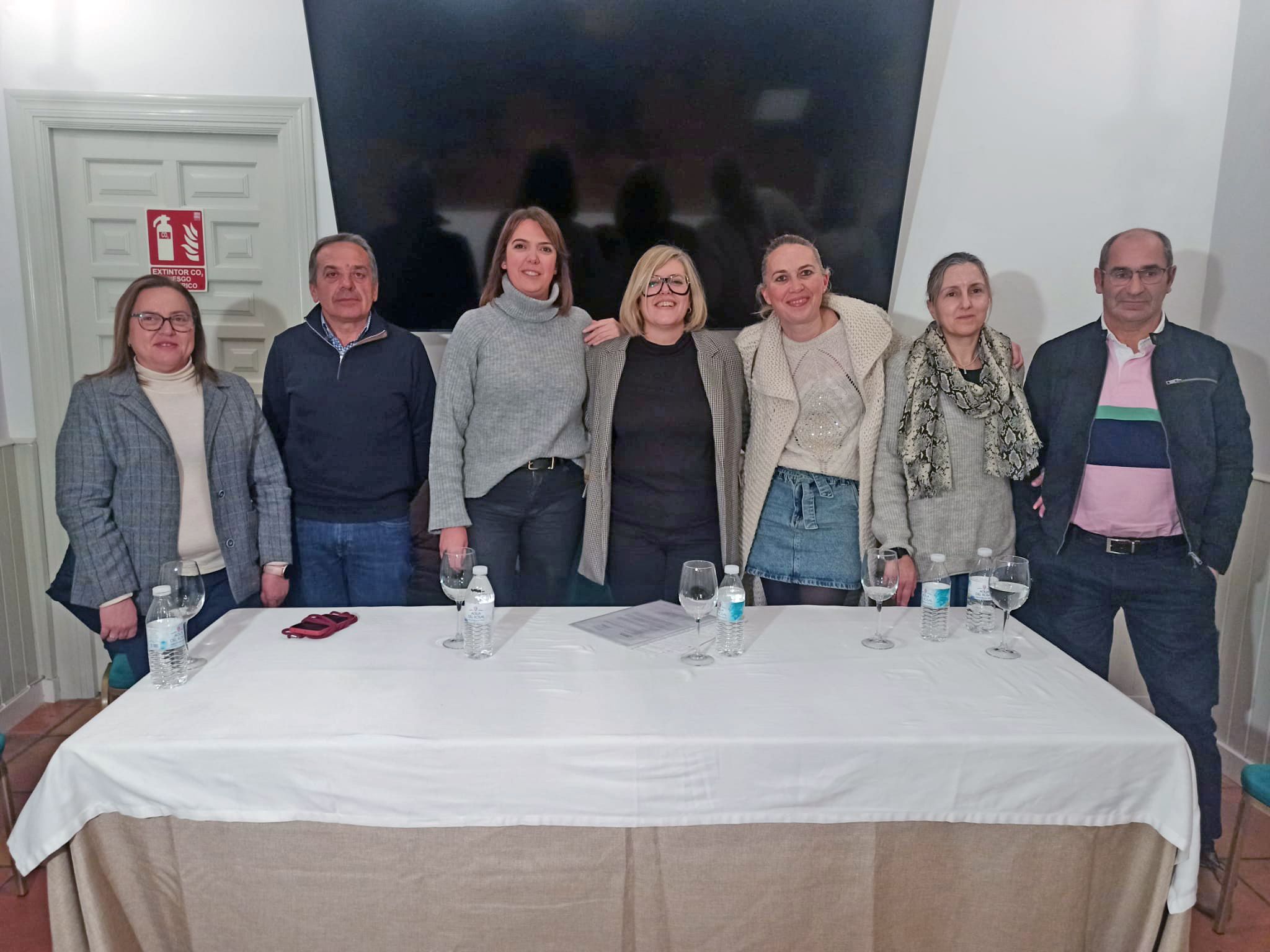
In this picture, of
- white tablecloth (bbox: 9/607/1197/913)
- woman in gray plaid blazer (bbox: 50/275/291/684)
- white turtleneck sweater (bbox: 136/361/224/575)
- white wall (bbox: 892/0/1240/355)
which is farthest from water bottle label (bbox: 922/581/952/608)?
white wall (bbox: 892/0/1240/355)

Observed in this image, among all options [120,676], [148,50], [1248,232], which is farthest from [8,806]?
[1248,232]

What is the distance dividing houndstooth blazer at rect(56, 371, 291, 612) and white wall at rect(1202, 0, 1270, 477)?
9.61 feet

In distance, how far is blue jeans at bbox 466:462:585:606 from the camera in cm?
228

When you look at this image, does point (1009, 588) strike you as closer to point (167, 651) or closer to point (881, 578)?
point (881, 578)

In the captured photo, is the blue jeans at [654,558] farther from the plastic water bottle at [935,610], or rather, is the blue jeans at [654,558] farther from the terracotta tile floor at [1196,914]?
the terracotta tile floor at [1196,914]

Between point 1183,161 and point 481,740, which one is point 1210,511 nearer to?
point 1183,161

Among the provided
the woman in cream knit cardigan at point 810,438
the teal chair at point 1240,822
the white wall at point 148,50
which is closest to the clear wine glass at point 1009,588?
the woman in cream knit cardigan at point 810,438

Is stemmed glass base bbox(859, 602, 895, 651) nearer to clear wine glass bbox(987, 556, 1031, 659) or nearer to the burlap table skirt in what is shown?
clear wine glass bbox(987, 556, 1031, 659)

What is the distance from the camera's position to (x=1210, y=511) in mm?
2127

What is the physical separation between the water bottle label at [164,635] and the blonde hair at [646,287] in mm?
1283

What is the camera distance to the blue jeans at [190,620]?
2.05 metres

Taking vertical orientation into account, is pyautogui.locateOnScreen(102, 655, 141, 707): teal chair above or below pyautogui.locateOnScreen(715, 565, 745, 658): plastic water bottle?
below

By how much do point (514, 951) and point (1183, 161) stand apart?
3.20 m

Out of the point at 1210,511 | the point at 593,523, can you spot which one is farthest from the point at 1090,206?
the point at 593,523
